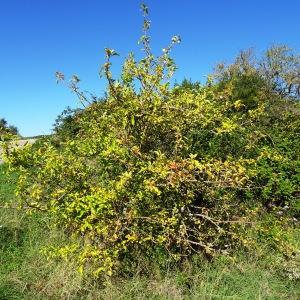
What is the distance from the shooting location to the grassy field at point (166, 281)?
4.83 meters

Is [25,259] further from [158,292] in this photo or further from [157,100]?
[157,100]

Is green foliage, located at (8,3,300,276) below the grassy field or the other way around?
the other way around

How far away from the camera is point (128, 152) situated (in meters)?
5.24

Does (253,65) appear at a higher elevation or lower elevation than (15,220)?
higher

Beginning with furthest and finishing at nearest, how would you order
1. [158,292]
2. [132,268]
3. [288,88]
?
[288,88]
[132,268]
[158,292]

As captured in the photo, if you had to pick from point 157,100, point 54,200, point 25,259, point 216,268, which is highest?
point 157,100

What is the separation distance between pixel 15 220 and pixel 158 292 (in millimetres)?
3413

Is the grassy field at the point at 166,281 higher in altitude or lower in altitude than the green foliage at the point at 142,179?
lower

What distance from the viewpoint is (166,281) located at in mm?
4969

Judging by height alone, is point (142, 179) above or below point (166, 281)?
above

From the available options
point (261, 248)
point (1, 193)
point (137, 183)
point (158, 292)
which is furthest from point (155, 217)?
point (1, 193)

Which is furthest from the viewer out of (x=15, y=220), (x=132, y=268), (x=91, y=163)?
(x=15, y=220)

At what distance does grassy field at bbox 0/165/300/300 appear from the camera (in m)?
4.83

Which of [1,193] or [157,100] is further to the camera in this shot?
[1,193]
